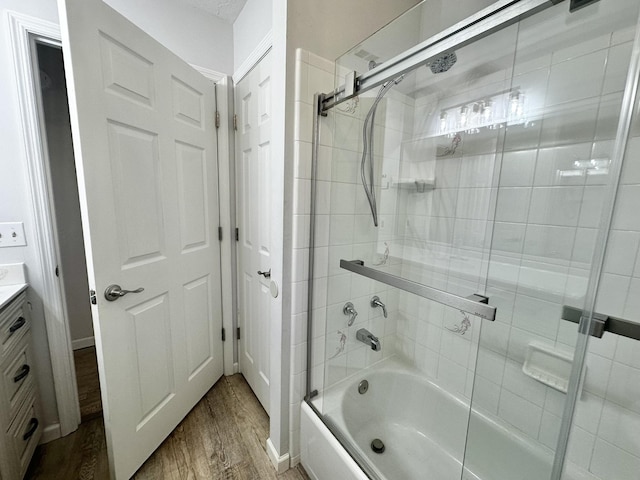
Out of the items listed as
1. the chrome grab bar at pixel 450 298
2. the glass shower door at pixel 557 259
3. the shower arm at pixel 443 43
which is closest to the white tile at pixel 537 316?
the glass shower door at pixel 557 259

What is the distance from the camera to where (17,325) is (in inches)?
43.2

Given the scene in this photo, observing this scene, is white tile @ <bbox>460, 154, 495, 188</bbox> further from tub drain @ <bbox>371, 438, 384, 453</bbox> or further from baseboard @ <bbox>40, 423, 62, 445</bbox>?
baseboard @ <bbox>40, 423, 62, 445</bbox>

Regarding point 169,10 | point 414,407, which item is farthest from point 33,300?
point 414,407

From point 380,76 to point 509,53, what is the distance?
58 centimetres

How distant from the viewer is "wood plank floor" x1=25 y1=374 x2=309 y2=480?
120 cm

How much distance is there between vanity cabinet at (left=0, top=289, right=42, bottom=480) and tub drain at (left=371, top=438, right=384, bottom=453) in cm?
145

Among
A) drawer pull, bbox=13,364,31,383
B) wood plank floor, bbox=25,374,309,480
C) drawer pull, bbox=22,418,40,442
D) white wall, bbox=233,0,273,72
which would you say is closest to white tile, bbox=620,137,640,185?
white wall, bbox=233,0,273,72

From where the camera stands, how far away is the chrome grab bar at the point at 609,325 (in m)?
0.75

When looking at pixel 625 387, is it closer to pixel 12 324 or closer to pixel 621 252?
pixel 621 252

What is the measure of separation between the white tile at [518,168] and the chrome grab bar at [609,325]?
52 centimetres

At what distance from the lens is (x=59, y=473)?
117 centimetres

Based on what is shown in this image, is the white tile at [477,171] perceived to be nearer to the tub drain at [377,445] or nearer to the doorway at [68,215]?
the tub drain at [377,445]

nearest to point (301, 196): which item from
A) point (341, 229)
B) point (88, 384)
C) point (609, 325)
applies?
point (341, 229)

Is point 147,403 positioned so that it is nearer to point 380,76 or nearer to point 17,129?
point 17,129
